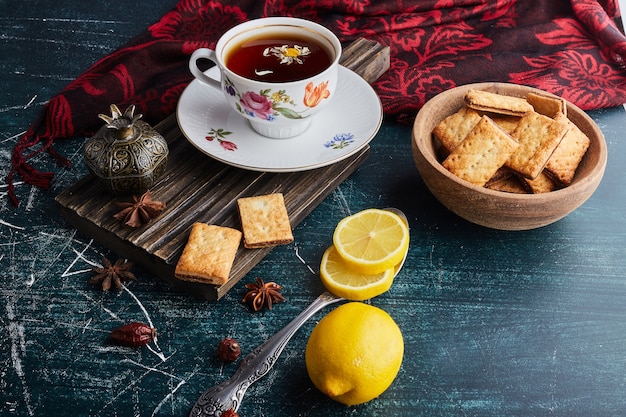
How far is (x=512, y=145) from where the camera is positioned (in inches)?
51.7

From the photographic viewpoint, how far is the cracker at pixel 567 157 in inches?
52.0

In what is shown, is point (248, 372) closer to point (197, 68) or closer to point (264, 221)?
point (264, 221)

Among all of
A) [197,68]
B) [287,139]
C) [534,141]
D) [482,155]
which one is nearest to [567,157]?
[534,141]

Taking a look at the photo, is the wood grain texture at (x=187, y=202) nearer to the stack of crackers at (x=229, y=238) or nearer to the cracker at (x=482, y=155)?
the stack of crackers at (x=229, y=238)

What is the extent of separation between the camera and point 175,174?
1.38m

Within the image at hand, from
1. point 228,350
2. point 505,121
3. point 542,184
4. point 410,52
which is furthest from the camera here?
point 410,52

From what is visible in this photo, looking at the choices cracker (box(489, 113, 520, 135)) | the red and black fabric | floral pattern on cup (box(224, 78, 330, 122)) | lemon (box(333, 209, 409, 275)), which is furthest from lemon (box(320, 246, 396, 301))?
the red and black fabric

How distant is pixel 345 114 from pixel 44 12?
105 cm

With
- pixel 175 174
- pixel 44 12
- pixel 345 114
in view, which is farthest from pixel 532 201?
pixel 44 12

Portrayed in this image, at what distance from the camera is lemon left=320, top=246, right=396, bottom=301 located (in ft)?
3.91

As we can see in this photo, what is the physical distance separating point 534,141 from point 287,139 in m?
0.52

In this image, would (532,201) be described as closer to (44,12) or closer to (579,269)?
(579,269)

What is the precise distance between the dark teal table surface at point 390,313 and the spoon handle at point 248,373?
0.02 m

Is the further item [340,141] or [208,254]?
[340,141]
